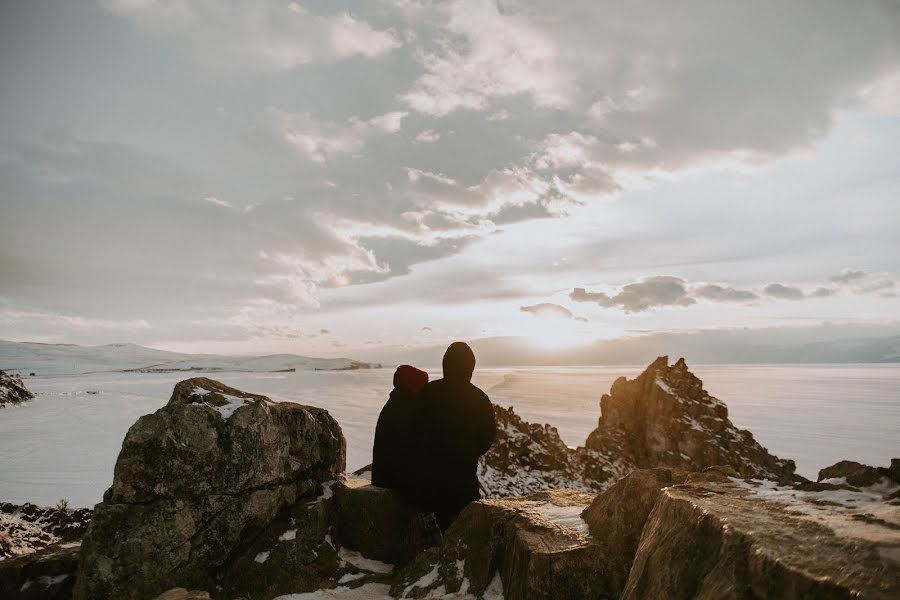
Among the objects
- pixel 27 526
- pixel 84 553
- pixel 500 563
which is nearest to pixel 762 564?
pixel 500 563

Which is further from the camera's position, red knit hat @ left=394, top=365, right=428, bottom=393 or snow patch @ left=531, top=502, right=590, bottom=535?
red knit hat @ left=394, top=365, right=428, bottom=393

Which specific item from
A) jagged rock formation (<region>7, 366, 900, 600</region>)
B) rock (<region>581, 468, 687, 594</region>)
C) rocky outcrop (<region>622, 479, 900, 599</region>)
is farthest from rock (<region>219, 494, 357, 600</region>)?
rocky outcrop (<region>622, 479, 900, 599</region>)

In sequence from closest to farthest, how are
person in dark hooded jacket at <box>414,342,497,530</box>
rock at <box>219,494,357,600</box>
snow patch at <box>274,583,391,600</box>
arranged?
1. snow patch at <box>274,583,391,600</box>
2. rock at <box>219,494,357,600</box>
3. person in dark hooded jacket at <box>414,342,497,530</box>

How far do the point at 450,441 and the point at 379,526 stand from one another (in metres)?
2.10

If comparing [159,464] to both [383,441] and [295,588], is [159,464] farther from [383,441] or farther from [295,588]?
[383,441]

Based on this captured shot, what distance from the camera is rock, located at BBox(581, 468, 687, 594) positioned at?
542 cm

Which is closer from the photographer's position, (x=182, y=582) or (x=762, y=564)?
(x=762, y=564)

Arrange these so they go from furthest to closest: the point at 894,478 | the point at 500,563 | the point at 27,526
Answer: the point at 27,526
the point at 500,563
the point at 894,478

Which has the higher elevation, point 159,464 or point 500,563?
point 159,464

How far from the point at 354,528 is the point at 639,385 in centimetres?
1635

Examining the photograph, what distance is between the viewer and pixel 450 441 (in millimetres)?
7750

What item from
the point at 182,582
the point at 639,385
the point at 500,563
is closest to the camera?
the point at 500,563

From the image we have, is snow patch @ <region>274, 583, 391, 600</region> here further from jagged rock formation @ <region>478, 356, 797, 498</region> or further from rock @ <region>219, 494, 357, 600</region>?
jagged rock formation @ <region>478, 356, 797, 498</region>

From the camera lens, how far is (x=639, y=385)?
20312mm
